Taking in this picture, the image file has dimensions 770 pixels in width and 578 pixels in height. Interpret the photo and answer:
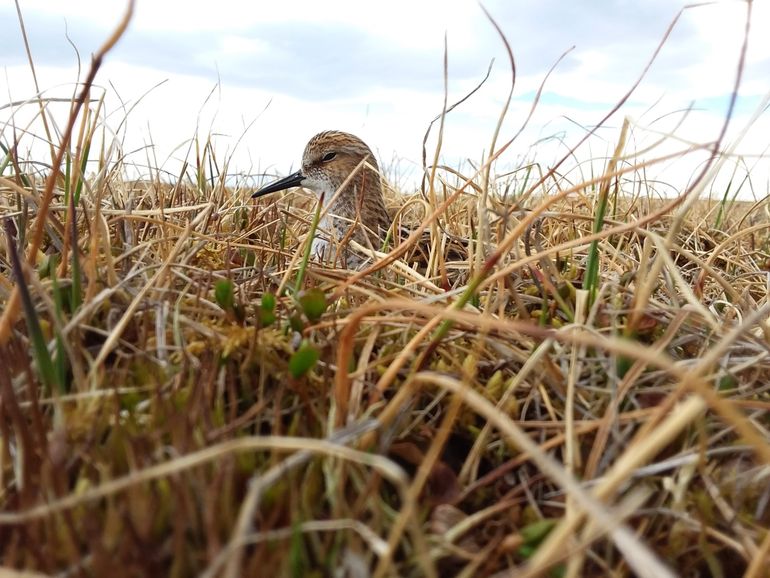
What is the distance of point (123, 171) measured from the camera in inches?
140

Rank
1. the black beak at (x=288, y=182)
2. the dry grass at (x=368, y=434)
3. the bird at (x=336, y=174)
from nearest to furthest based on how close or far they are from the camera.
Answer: the dry grass at (x=368, y=434)
the bird at (x=336, y=174)
the black beak at (x=288, y=182)

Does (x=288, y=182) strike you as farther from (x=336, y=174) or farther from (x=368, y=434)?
(x=368, y=434)

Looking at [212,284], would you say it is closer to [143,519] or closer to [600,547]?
[143,519]

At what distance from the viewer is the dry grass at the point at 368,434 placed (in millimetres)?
1102

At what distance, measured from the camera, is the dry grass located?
1.10 m

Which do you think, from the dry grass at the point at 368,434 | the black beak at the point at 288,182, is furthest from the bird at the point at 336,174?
the dry grass at the point at 368,434

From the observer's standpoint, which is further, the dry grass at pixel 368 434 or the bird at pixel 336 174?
the bird at pixel 336 174

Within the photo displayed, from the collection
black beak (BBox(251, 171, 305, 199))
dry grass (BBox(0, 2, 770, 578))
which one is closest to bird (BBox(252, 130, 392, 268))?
black beak (BBox(251, 171, 305, 199))

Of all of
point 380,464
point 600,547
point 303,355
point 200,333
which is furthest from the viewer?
point 200,333

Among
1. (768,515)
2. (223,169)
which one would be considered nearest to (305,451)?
(768,515)

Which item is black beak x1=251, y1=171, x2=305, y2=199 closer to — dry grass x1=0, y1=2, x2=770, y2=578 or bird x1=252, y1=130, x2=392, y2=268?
bird x1=252, y1=130, x2=392, y2=268

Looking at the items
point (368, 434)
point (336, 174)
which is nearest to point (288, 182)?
point (336, 174)

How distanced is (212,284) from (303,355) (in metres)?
0.81

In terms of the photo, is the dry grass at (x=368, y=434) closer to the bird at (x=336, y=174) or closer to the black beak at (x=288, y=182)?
the bird at (x=336, y=174)
